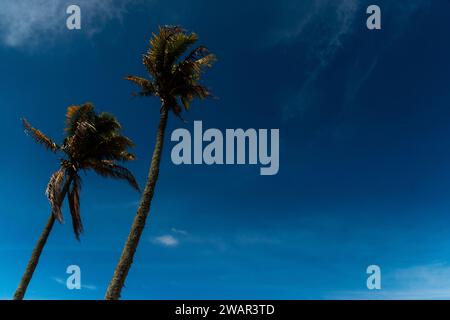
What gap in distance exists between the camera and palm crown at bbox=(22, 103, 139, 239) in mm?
23000

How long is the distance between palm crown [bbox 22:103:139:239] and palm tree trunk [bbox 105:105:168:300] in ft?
18.1

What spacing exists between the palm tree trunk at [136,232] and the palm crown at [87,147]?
552cm

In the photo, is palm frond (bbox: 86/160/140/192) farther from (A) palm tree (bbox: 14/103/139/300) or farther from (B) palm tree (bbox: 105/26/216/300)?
(B) palm tree (bbox: 105/26/216/300)

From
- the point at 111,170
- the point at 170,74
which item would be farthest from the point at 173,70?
the point at 111,170

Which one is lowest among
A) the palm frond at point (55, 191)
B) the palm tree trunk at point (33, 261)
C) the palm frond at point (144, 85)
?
the palm tree trunk at point (33, 261)

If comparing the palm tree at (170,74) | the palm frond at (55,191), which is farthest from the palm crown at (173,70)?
the palm frond at (55,191)

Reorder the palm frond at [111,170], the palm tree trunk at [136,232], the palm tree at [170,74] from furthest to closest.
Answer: the palm frond at [111,170], the palm tree at [170,74], the palm tree trunk at [136,232]

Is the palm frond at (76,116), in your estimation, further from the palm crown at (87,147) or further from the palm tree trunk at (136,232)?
the palm tree trunk at (136,232)

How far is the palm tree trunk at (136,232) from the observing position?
1421 cm

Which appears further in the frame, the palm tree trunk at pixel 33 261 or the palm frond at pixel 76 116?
the palm frond at pixel 76 116

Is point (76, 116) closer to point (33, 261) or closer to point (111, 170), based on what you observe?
point (111, 170)

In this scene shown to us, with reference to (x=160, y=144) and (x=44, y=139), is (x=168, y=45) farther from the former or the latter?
(x=44, y=139)
